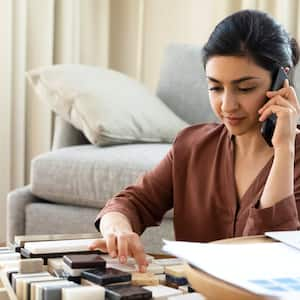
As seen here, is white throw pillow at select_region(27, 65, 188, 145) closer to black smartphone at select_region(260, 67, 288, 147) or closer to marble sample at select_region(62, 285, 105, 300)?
black smartphone at select_region(260, 67, 288, 147)

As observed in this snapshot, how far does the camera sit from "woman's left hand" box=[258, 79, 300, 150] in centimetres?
123

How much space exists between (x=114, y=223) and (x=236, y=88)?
307 mm

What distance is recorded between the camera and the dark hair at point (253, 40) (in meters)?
1.26

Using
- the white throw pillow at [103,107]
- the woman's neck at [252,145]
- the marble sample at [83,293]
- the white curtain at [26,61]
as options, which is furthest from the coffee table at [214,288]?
the white curtain at [26,61]

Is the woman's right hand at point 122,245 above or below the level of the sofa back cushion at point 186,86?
below

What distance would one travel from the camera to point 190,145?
1.45 meters

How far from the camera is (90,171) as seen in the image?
217 cm

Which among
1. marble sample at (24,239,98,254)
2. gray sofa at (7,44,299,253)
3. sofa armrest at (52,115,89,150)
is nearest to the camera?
marble sample at (24,239,98,254)

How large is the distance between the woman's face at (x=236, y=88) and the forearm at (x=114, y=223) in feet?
0.81

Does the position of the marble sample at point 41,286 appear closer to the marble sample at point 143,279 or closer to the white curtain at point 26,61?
the marble sample at point 143,279

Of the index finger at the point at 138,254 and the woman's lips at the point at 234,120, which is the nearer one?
the index finger at the point at 138,254

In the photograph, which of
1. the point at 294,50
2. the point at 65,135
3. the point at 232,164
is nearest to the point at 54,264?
the point at 232,164

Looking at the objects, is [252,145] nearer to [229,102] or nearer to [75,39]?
[229,102]

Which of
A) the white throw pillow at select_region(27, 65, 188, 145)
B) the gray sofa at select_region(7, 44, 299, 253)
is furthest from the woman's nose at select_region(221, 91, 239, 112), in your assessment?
the white throw pillow at select_region(27, 65, 188, 145)
